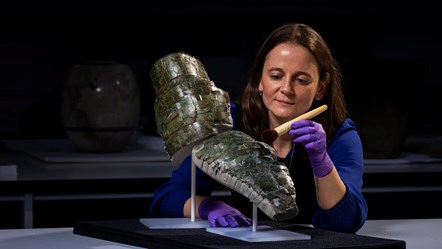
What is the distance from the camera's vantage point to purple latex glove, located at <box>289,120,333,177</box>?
7.50 feet

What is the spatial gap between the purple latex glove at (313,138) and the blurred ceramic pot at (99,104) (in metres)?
1.45

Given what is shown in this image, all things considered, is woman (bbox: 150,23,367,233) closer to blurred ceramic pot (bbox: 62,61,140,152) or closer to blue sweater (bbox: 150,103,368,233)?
blue sweater (bbox: 150,103,368,233)

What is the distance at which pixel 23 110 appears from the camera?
4062 mm

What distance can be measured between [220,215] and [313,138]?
0.91 feet

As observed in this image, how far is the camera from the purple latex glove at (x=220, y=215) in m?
2.39

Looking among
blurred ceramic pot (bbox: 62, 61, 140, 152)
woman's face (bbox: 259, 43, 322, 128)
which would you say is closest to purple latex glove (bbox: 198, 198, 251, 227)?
woman's face (bbox: 259, 43, 322, 128)

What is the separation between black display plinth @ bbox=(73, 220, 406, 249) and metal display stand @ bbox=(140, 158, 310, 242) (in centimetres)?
2

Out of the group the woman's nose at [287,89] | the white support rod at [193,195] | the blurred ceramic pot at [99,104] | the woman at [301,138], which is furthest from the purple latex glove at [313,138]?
the blurred ceramic pot at [99,104]

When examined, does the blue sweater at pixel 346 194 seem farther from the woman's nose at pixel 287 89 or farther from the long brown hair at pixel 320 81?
the woman's nose at pixel 287 89

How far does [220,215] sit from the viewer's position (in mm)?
2424

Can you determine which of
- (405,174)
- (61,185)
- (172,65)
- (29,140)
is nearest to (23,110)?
(29,140)

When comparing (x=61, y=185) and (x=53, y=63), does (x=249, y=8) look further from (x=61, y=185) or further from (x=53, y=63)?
(x=61, y=185)

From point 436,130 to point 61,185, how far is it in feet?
5.22

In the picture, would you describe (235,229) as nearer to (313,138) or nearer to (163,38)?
(313,138)
